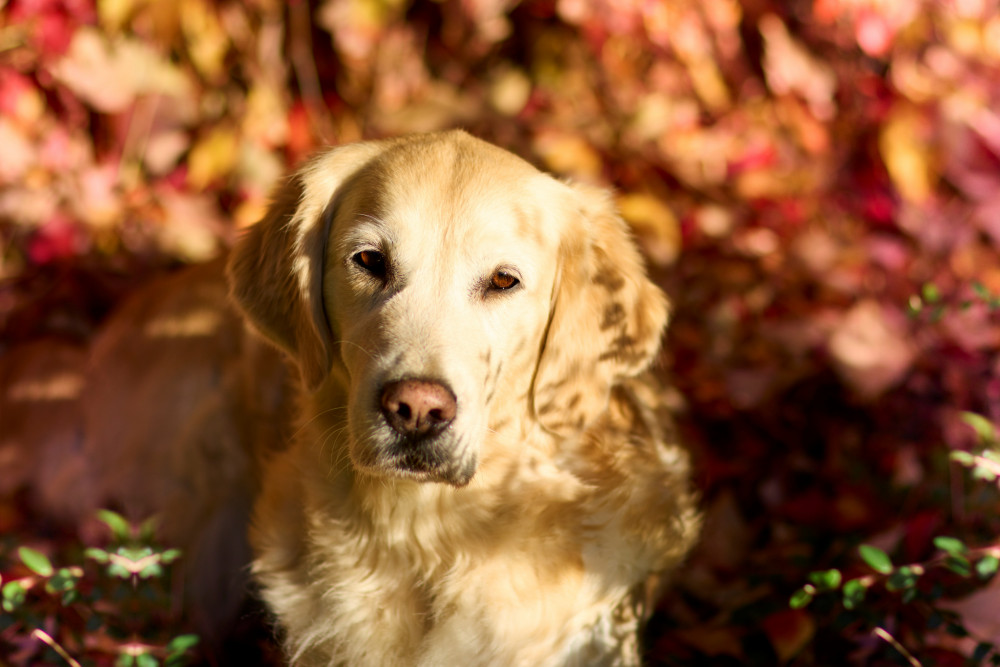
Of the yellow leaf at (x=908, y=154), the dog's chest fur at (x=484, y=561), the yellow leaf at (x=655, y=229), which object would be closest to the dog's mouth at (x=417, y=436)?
the dog's chest fur at (x=484, y=561)

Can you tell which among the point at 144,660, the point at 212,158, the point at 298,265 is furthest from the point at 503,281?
the point at 212,158

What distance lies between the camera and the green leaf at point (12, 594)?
1.71 m

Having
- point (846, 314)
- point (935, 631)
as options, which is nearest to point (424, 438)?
point (935, 631)

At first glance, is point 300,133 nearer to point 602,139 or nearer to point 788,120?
point 602,139

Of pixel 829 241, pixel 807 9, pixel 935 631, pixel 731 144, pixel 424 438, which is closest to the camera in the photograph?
pixel 424 438

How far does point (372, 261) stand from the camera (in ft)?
6.47

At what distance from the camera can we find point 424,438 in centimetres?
176

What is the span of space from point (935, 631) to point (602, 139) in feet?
7.77

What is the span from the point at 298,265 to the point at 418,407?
60 cm

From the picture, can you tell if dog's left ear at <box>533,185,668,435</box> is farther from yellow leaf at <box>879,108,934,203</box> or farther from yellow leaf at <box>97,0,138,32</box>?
yellow leaf at <box>97,0,138,32</box>

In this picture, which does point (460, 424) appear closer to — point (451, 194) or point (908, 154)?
point (451, 194)

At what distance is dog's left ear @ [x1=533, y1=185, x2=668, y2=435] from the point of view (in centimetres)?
207

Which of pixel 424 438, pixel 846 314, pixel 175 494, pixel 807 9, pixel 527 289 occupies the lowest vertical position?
pixel 175 494

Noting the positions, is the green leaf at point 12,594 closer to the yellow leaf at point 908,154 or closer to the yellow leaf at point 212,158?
the yellow leaf at point 212,158
